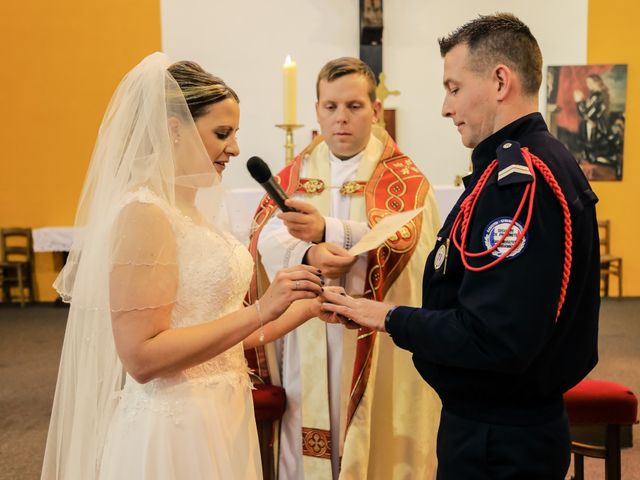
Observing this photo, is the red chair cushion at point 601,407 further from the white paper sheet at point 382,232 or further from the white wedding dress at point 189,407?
the white wedding dress at point 189,407

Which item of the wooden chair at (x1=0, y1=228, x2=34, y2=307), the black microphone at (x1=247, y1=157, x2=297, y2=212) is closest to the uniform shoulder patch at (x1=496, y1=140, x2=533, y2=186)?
the black microphone at (x1=247, y1=157, x2=297, y2=212)

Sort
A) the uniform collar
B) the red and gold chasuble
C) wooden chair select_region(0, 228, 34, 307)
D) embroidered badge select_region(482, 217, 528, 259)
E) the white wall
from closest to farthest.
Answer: embroidered badge select_region(482, 217, 528, 259), the uniform collar, the red and gold chasuble, the white wall, wooden chair select_region(0, 228, 34, 307)

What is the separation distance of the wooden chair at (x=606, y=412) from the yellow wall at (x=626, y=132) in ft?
19.1

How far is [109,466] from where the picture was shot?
1599 millimetres

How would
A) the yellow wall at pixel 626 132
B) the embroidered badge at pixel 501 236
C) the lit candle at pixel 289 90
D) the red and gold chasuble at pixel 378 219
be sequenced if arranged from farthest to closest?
the yellow wall at pixel 626 132, the lit candle at pixel 289 90, the red and gold chasuble at pixel 378 219, the embroidered badge at pixel 501 236

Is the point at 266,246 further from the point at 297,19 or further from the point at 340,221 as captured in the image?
the point at 297,19

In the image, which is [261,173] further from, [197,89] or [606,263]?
[606,263]

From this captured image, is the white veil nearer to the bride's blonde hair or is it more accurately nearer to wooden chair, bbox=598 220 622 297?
the bride's blonde hair

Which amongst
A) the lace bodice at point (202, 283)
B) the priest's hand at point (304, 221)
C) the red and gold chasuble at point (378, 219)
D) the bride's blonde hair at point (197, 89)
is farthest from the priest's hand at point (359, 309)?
the red and gold chasuble at point (378, 219)

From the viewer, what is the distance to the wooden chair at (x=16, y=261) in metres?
7.96

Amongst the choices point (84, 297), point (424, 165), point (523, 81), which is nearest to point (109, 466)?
point (84, 297)

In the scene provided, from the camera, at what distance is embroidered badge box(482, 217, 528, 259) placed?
4.38ft

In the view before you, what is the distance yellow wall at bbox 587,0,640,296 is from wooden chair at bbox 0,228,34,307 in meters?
6.83

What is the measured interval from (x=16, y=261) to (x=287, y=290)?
726 cm
